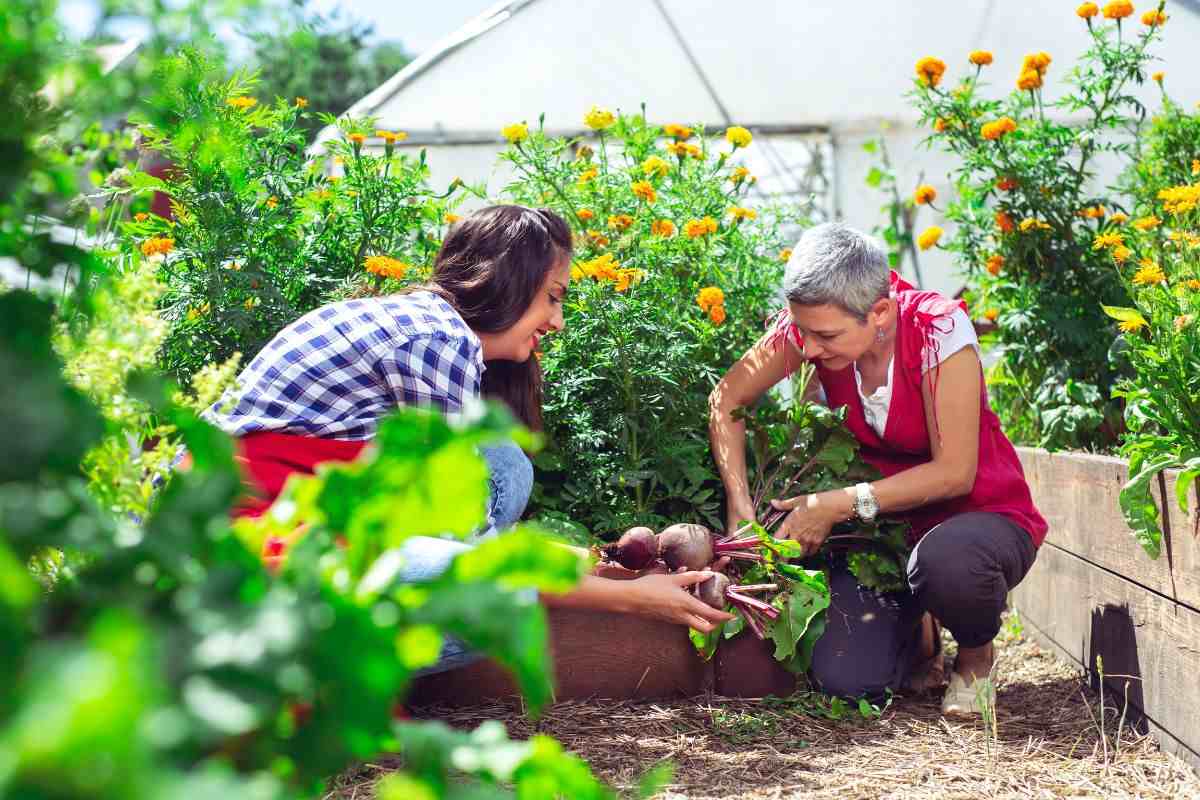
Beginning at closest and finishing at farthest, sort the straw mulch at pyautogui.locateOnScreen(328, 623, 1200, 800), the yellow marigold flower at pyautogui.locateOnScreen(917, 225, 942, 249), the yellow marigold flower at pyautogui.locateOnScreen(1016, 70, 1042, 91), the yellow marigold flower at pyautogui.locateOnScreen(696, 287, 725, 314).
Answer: the straw mulch at pyautogui.locateOnScreen(328, 623, 1200, 800)
the yellow marigold flower at pyautogui.locateOnScreen(696, 287, 725, 314)
the yellow marigold flower at pyautogui.locateOnScreen(1016, 70, 1042, 91)
the yellow marigold flower at pyautogui.locateOnScreen(917, 225, 942, 249)

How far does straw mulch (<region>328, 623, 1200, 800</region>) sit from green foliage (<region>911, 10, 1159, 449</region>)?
86cm

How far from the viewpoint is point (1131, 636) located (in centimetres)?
232

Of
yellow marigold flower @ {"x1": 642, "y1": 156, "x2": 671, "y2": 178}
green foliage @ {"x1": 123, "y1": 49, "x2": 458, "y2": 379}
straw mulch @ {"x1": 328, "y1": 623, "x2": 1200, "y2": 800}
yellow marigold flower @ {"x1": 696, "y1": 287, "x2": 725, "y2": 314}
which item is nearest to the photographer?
straw mulch @ {"x1": 328, "y1": 623, "x2": 1200, "y2": 800}

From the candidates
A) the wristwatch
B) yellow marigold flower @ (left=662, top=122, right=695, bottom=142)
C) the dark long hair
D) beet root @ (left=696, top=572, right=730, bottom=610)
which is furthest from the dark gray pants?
yellow marigold flower @ (left=662, top=122, right=695, bottom=142)

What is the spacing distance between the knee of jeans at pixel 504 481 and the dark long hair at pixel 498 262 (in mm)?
253

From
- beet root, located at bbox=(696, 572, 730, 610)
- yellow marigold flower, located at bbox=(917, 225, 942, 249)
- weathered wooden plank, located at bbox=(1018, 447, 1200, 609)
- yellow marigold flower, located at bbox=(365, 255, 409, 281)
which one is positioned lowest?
beet root, located at bbox=(696, 572, 730, 610)

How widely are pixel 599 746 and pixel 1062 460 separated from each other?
1497mm

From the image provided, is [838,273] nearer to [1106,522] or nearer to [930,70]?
[1106,522]

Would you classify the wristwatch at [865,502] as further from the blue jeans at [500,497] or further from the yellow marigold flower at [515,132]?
the yellow marigold flower at [515,132]

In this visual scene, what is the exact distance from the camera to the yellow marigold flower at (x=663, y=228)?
8.96 ft

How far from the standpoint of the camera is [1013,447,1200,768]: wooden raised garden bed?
203 centimetres

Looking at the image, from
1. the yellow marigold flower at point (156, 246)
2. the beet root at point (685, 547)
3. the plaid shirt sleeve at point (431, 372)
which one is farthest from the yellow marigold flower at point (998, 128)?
the yellow marigold flower at point (156, 246)

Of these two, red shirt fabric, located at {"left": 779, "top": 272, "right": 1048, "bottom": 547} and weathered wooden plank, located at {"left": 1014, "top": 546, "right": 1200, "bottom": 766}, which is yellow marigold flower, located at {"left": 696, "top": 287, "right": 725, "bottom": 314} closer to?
red shirt fabric, located at {"left": 779, "top": 272, "right": 1048, "bottom": 547}

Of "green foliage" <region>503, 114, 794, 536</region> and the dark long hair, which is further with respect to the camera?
"green foliage" <region>503, 114, 794, 536</region>
